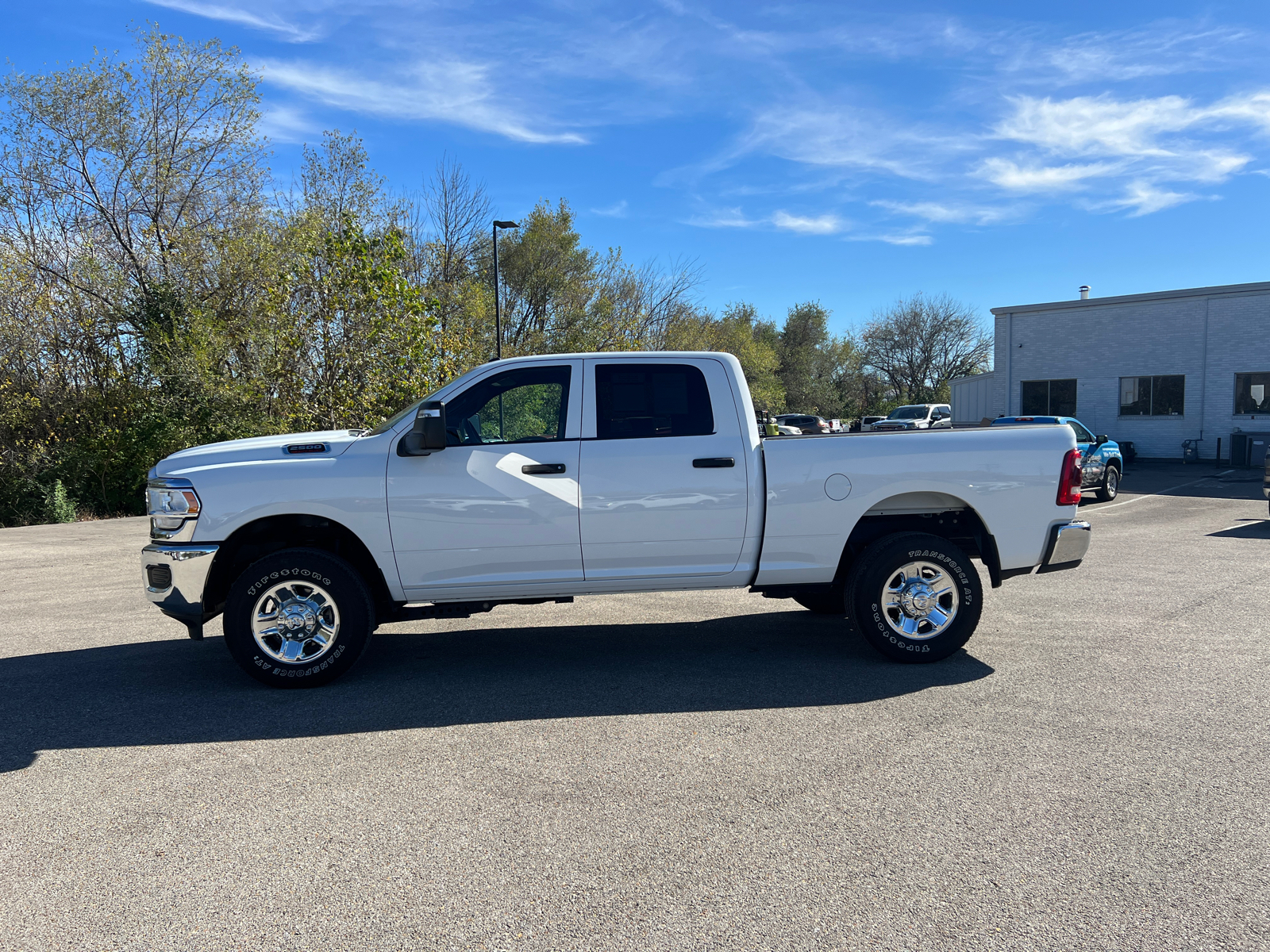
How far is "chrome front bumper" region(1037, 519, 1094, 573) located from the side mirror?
13.2 ft

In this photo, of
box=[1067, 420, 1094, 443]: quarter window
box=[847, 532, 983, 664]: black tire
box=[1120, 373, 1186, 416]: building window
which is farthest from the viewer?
box=[1120, 373, 1186, 416]: building window

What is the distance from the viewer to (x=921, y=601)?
5.96 meters

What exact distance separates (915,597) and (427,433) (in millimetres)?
3319

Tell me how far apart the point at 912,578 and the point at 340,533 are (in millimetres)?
3756

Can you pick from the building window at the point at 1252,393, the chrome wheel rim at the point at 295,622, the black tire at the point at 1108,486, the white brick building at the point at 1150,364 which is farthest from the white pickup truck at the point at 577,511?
the building window at the point at 1252,393

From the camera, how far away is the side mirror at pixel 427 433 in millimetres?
5426

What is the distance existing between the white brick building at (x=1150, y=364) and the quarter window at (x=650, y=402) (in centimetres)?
2640

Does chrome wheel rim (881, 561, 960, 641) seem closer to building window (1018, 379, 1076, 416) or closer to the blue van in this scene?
the blue van

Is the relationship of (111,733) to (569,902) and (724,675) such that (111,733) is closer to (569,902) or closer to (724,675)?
(569,902)

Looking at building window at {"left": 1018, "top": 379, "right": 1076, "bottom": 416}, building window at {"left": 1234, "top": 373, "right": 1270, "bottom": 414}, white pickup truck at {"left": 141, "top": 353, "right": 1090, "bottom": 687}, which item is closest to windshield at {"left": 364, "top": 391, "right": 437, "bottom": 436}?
white pickup truck at {"left": 141, "top": 353, "right": 1090, "bottom": 687}

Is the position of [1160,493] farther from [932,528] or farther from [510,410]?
[510,410]

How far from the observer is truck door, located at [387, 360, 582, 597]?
5633mm

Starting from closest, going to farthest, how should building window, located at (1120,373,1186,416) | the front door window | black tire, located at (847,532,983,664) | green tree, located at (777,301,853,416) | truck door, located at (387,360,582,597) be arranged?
truck door, located at (387,360,582,597)
the front door window
black tire, located at (847,532,983,664)
building window, located at (1120,373,1186,416)
green tree, located at (777,301,853,416)

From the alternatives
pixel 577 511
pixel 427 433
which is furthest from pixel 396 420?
pixel 577 511
